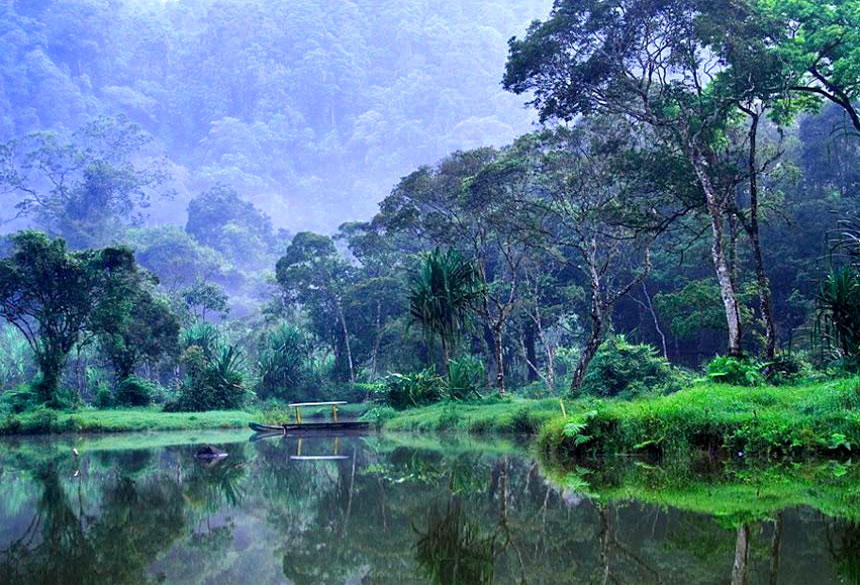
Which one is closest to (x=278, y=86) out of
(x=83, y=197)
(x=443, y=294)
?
(x=83, y=197)

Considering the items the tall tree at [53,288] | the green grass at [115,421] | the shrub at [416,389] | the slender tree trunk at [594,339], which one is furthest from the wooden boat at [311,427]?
the tall tree at [53,288]

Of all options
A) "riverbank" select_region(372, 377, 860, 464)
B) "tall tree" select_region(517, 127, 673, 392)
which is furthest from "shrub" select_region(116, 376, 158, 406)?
"riverbank" select_region(372, 377, 860, 464)

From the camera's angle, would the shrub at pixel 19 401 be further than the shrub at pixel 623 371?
Yes

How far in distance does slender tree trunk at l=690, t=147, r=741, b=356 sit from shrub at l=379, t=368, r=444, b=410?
10691 millimetres

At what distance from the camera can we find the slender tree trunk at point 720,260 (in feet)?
55.0

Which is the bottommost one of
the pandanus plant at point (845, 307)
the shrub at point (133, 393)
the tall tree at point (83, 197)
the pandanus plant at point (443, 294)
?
the shrub at point (133, 393)

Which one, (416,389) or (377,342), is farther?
(377,342)

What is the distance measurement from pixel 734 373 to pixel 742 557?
397 inches

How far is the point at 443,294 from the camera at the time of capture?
25.4 metres

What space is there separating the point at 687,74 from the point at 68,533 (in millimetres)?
18179

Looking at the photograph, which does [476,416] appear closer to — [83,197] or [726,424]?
[726,424]

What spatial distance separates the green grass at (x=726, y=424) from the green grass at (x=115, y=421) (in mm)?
19179

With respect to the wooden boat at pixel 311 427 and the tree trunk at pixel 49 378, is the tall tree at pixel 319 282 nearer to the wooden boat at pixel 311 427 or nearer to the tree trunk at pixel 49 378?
the tree trunk at pixel 49 378

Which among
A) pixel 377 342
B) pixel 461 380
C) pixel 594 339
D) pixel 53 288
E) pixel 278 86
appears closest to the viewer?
pixel 594 339
